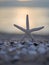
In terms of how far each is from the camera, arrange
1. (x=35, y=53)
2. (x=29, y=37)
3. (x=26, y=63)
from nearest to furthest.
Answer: (x=26, y=63)
(x=35, y=53)
(x=29, y=37)

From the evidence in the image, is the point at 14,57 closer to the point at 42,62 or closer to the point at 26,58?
the point at 26,58

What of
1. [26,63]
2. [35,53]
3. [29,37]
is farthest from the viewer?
[29,37]

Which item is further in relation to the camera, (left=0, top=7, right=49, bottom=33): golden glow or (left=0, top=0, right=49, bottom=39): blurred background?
(left=0, top=7, right=49, bottom=33): golden glow

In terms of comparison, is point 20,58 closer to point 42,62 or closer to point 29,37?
point 42,62

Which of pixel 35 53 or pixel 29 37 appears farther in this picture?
pixel 29 37

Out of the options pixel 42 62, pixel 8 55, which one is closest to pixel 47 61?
pixel 42 62

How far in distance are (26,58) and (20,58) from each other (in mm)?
66

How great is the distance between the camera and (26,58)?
9.37 ft

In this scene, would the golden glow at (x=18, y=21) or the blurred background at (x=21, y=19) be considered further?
the golden glow at (x=18, y=21)

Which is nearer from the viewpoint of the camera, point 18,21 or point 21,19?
point 18,21

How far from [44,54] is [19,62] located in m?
0.33

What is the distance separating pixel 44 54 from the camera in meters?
2.97

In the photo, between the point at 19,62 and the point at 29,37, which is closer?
the point at 19,62

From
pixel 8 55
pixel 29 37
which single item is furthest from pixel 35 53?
pixel 29 37
